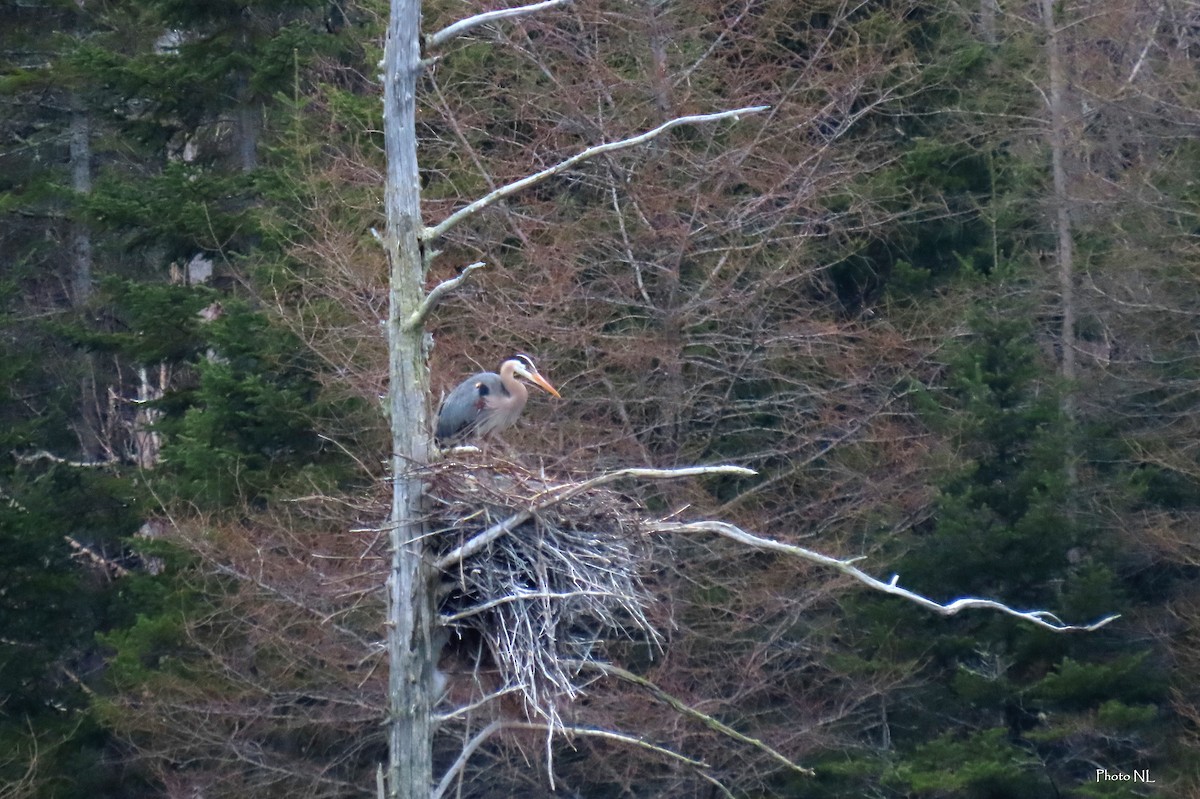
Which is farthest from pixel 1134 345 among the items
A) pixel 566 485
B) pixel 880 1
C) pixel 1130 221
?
pixel 566 485

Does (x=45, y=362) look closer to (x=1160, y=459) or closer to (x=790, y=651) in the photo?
(x=790, y=651)

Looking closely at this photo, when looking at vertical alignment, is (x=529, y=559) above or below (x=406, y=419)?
below

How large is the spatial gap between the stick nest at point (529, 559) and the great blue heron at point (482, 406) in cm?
169

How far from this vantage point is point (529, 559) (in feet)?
21.6

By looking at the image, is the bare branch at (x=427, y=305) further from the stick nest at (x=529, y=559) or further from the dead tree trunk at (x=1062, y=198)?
the dead tree trunk at (x=1062, y=198)

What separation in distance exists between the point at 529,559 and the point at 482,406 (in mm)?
2084

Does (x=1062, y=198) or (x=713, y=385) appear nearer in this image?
(x=713, y=385)

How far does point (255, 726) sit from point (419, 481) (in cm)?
783

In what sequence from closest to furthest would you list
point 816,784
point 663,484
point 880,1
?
1. point 663,484
2. point 816,784
3. point 880,1

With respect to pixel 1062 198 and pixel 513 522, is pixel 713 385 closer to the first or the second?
pixel 1062 198

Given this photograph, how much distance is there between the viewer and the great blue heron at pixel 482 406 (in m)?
8.51

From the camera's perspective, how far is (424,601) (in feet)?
A: 22.4

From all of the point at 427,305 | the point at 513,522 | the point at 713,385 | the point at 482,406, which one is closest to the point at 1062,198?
the point at 713,385

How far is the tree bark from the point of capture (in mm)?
6680
